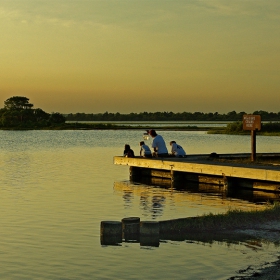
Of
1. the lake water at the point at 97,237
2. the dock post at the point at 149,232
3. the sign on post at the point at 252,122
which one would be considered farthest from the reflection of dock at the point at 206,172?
the dock post at the point at 149,232

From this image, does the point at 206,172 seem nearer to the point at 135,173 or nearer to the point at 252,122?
the point at 252,122

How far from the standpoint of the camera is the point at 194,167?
1120 inches

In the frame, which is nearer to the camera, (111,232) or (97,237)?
(111,232)

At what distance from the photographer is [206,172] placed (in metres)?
27.9

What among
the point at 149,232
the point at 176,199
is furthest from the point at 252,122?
the point at 149,232

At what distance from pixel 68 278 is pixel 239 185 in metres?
15.4

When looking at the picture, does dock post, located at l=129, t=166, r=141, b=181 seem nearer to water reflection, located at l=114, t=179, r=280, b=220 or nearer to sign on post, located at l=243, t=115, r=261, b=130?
water reflection, located at l=114, t=179, r=280, b=220

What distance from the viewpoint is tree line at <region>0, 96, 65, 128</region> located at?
510 ft

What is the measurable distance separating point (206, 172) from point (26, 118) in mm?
139406

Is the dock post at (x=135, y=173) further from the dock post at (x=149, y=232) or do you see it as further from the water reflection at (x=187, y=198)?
the dock post at (x=149, y=232)

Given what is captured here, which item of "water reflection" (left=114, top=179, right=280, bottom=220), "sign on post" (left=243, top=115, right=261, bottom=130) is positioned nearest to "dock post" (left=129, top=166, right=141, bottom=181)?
"water reflection" (left=114, top=179, right=280, bottom=220)

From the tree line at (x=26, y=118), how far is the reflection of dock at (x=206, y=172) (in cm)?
11992

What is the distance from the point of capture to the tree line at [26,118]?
15538 centimetres

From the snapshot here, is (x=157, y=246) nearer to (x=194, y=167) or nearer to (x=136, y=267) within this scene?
(x=136, y=267)
